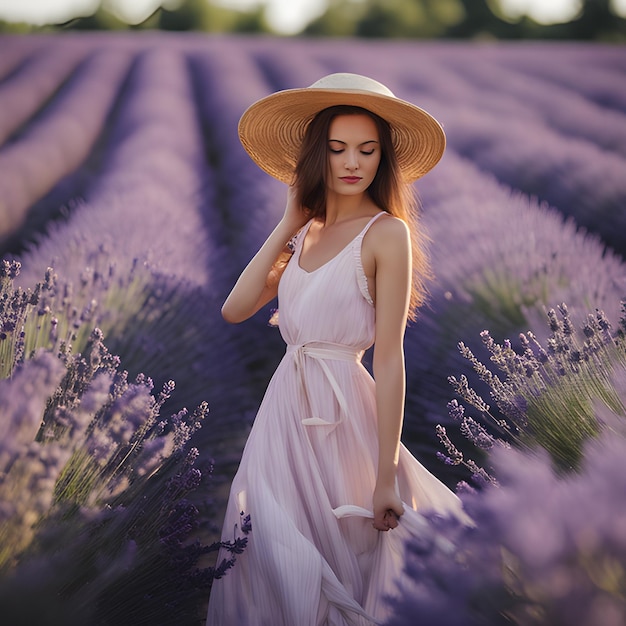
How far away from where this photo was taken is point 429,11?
25.9ft

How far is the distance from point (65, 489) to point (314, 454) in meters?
0.47

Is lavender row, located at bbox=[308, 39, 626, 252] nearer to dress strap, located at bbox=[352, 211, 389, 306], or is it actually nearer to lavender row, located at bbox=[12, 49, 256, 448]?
lavender row, located at bbox=[12, 49, 256, 448]

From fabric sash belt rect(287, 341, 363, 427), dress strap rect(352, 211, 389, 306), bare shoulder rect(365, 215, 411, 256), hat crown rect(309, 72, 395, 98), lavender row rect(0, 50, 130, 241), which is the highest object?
lavender row rect(0, 50, 130, 241)

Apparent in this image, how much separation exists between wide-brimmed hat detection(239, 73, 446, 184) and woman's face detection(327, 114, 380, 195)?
0.04m

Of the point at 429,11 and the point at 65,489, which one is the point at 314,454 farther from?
the point at 429,11

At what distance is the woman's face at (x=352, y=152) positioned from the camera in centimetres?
148

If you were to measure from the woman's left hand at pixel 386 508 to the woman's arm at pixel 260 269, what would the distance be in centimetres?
51

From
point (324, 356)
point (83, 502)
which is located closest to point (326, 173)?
point (324, 356)

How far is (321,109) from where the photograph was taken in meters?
1.56

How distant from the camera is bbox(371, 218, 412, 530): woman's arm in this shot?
4.38 ft

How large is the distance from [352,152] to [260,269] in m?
0.32

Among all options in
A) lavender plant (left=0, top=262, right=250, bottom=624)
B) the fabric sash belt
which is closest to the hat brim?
the fabric sash belt

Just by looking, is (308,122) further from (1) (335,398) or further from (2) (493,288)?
(2) (493,288)

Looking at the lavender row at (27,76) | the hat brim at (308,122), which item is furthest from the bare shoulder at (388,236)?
the lavender row at (27,76)
